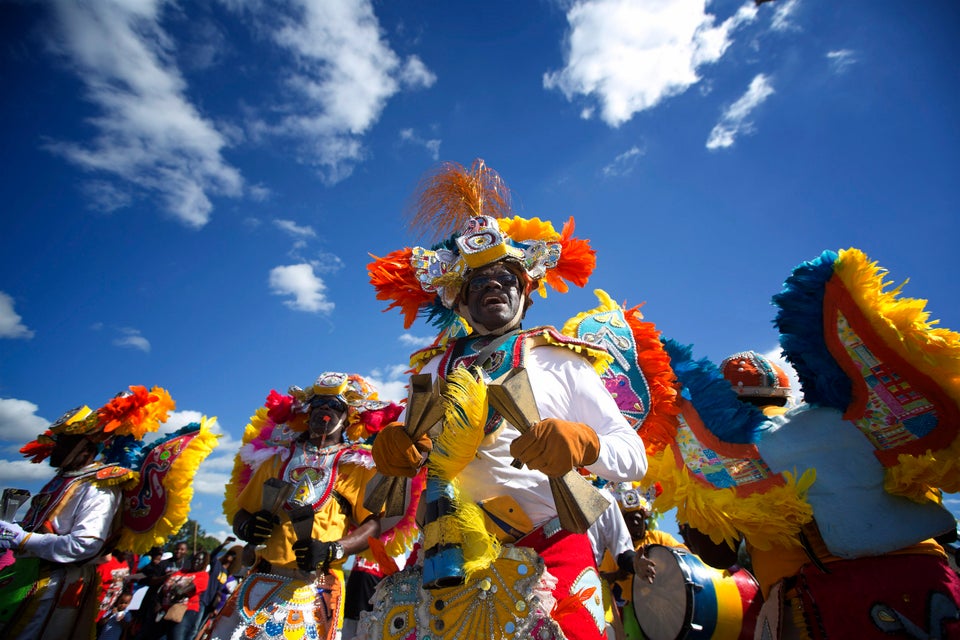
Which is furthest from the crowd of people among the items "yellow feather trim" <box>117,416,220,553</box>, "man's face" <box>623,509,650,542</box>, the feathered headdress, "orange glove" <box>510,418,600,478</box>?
"man's face" <box>623,509,650,542</box>

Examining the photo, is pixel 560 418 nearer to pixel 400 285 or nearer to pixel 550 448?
pixel 550 448

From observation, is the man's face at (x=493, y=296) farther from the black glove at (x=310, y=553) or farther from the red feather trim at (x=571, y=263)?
the black glove at (x=310, y=553)

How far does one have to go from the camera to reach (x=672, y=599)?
2971 millimetres

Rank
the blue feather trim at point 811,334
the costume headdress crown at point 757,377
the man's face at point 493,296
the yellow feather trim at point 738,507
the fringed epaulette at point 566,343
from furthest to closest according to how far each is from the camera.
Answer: the costume headdress crown at point 757,377, the blue feather trim at point 811,334, the yellow feather trim at point 738,507, the man's face at point 493,296, the fringed epaulette at point 566,343

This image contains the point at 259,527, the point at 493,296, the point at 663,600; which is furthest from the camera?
the point at 259,527

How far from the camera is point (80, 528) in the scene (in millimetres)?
3982

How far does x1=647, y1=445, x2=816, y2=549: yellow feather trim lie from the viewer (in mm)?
2598

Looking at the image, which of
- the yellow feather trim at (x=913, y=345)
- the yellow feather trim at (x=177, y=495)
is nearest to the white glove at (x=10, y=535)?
the yellow feather trim at (x=177, y=495)

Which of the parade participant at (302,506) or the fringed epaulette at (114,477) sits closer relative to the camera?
the parade participant at (302,506)

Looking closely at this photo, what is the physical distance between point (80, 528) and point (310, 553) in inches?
91.4

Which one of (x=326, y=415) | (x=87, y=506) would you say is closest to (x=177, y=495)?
(x=87, y=506)

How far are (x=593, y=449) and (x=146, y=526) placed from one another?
181 inches

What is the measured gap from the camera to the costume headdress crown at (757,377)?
3.41 meters

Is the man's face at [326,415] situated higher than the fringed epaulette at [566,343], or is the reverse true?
the man's face at [326,415]
